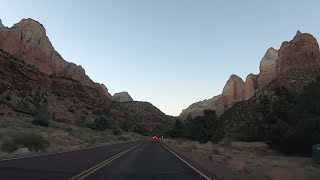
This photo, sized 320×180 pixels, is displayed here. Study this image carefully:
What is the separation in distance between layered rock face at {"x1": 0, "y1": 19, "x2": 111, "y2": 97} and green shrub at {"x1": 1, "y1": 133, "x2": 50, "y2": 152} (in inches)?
5053

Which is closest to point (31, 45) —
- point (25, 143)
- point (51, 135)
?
point (51, 135)

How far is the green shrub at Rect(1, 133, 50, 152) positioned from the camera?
1355 inches

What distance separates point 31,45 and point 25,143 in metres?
146

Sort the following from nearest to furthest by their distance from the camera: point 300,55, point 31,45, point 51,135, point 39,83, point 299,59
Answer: point 51,135
point 39,83
point 299,59
point 300,55
point 31,45

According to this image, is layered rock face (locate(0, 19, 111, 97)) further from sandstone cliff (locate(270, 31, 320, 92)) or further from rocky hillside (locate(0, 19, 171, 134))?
sandstone cliff (locate(270, 31, 320, 92))

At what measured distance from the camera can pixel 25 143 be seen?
36281 millimetres

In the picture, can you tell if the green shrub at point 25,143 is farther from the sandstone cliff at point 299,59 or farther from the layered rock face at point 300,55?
the layered rock face at point 300,55

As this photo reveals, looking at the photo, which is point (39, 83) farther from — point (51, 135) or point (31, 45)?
point (51, 135)

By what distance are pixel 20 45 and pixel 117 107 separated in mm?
48859

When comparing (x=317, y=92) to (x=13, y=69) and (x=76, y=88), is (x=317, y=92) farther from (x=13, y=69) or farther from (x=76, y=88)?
(x=76, y=88)

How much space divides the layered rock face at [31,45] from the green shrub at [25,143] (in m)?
128

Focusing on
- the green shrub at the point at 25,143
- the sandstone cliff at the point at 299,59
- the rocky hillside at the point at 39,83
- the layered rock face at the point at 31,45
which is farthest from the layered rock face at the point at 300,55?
the green shrub at the point at 25,143

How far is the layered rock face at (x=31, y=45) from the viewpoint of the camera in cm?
16575

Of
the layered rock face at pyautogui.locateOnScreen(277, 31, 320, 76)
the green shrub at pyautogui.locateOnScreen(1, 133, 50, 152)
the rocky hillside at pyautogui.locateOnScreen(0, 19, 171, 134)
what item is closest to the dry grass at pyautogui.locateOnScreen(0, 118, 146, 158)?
the green shrub at pyautogui.locateOnScreen(1, 133, 50, 152)
